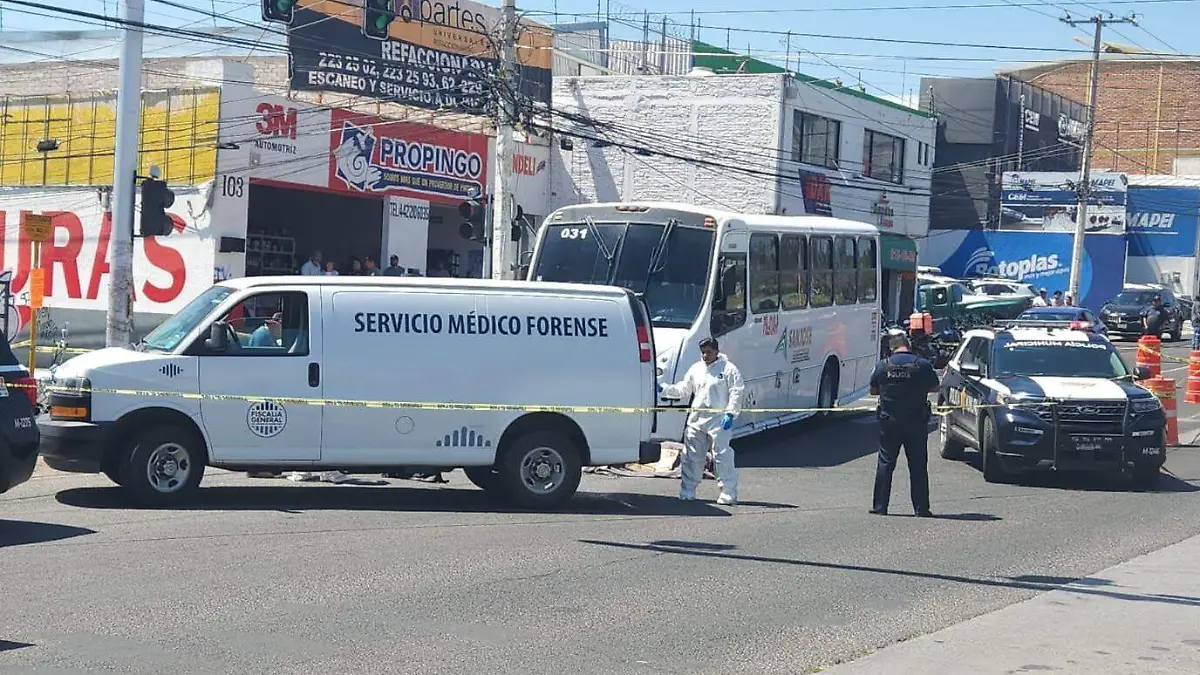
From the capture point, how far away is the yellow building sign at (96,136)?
96.2ft

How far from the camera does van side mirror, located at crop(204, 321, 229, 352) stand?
12.6m

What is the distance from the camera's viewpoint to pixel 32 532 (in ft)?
36.4

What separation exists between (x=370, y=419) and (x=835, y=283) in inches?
430

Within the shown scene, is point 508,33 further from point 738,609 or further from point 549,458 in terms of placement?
point 738,609

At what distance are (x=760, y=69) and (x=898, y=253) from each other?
29.8 ft

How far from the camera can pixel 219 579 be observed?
9.38 meters

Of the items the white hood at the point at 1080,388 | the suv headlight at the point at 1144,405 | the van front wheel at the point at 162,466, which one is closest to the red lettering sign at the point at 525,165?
the white hood at the point at 1080,388

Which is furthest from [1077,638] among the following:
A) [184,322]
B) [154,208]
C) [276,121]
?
[276,121]

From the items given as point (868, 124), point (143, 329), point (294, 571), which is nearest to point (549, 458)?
point (294, 571)

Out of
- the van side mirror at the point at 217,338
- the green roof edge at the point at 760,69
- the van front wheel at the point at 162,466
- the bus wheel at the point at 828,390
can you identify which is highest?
the green roof edge at the point at 760,69

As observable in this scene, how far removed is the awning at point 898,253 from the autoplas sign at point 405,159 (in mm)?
14518

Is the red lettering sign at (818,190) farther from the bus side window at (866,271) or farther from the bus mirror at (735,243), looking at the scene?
the bus mirror at (735,243)

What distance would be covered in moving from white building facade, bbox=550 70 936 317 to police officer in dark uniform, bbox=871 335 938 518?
90.7 feet

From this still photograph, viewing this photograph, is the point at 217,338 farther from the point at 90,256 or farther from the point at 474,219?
the point at 90,256
